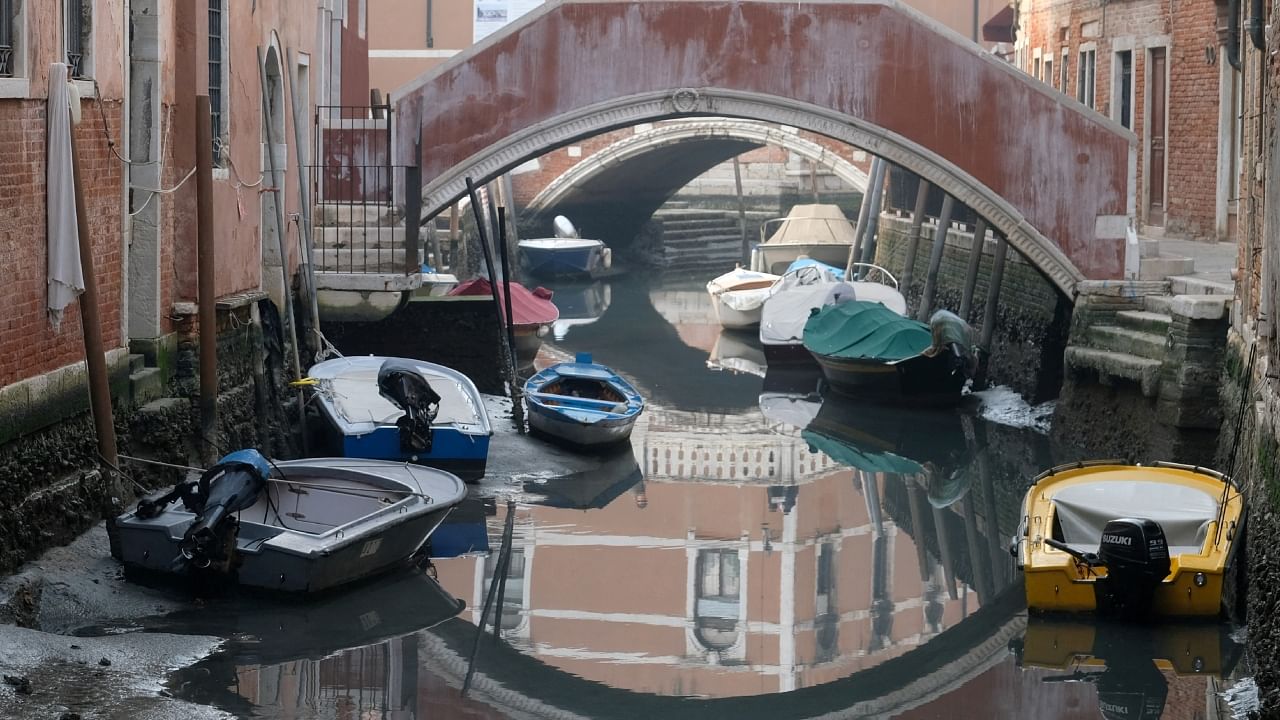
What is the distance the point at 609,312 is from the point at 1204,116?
9831 millimetres

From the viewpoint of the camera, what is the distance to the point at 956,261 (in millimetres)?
18844

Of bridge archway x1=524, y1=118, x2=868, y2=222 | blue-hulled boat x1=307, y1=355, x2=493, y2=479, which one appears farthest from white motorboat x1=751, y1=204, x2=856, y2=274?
blue-hulled boat x1=307, y1=355, x2=493, y2=479

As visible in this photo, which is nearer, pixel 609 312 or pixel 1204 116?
pixel 1204 116

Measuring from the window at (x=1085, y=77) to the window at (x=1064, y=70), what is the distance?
1.29ft

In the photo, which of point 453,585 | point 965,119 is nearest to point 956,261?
point 965,119

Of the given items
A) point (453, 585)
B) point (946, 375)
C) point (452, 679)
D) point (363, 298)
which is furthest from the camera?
point (946, 375)

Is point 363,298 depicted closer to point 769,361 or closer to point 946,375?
point 946,375

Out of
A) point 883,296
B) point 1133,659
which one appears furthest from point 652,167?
point 1133,659

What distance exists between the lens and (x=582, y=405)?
41.7ft

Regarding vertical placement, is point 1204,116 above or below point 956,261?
above

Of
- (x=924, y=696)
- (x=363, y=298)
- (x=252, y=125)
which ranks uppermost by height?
(x=252, y=125)

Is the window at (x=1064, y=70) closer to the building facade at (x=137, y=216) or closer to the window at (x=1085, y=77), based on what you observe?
the window at (x=1085, y=77)

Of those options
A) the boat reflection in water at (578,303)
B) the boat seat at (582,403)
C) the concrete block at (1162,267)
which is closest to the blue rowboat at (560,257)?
the boat reflection in water at (578,303)

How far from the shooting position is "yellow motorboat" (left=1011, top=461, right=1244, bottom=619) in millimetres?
7828
